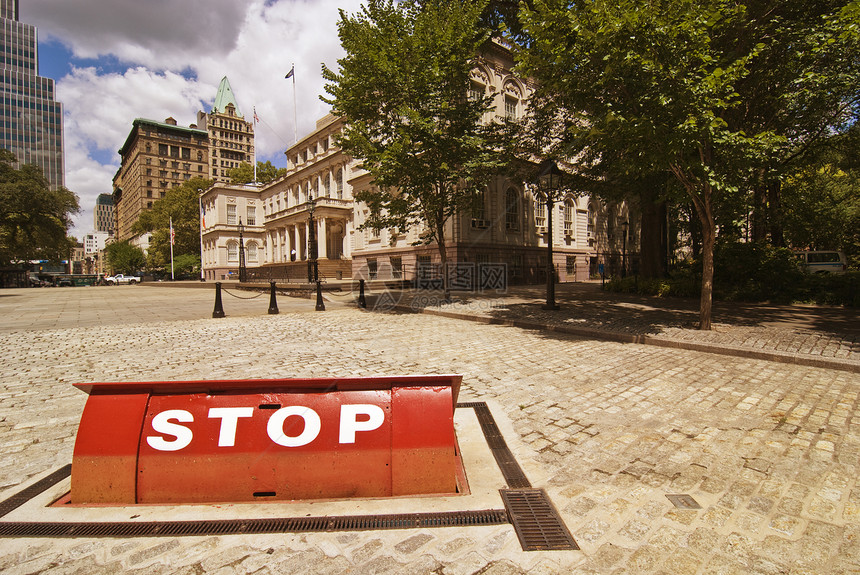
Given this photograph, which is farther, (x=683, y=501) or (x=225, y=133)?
(x=225, y=133)

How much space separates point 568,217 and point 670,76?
26443 mm

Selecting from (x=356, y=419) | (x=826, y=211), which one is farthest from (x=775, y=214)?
(x=356, y=419)

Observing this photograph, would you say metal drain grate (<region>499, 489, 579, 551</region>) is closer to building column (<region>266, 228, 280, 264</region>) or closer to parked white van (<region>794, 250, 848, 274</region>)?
parked white van (<region>794, 250, 848, 274</region>)

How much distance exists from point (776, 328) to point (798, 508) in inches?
332

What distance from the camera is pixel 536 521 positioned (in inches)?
91.7

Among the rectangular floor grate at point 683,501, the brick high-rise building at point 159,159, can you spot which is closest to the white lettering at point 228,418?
the rectangular floor grate at point 683,501

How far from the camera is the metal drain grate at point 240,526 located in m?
2.20

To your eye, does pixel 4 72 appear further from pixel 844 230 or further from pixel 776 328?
pixel 844 230

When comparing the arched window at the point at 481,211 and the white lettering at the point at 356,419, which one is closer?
the white lettering at the point at 356,419

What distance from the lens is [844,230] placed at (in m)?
26.5

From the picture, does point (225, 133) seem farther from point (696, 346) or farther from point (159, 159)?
point (696, 346)

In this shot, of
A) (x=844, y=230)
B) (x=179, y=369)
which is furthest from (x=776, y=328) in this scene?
(x=844, y=230)

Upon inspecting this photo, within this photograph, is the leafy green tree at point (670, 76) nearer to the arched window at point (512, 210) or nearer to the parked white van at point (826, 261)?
the parked white van at point (826, 261)

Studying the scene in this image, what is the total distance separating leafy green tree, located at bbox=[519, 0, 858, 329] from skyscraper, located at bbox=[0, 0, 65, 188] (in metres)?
151
